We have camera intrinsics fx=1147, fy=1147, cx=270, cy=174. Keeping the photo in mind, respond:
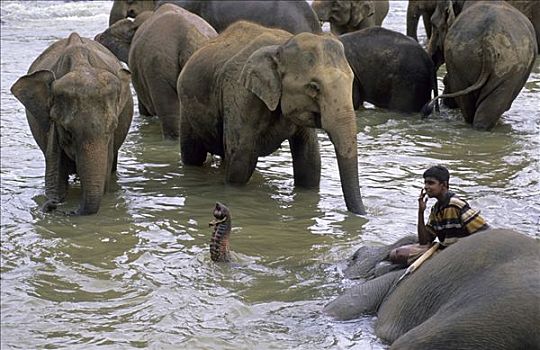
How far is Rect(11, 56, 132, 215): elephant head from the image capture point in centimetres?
797

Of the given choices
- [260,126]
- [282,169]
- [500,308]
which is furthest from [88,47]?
[500,308]

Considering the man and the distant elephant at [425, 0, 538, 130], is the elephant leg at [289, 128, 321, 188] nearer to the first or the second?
the distant elephant at [425, 0, 538, 130]

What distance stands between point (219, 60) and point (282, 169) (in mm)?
1307

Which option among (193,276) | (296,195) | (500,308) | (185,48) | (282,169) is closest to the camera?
(500,308)

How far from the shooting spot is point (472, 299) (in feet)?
15.0

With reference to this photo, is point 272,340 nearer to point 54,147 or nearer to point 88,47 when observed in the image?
point 54,147

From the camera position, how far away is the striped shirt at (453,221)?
5656 mm

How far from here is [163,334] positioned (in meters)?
5.78

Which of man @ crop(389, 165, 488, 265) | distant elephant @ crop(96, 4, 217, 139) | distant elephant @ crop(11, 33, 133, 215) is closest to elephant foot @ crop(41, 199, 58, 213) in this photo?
distant elephant @ crop(11, 33, 133, 215)

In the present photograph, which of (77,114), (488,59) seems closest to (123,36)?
(488,59)

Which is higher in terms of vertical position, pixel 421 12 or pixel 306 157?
pixel 306 157

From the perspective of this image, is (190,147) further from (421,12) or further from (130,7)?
(421,12)

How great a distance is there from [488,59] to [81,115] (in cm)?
510

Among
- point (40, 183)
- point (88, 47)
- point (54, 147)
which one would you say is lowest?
point (40, 183)
